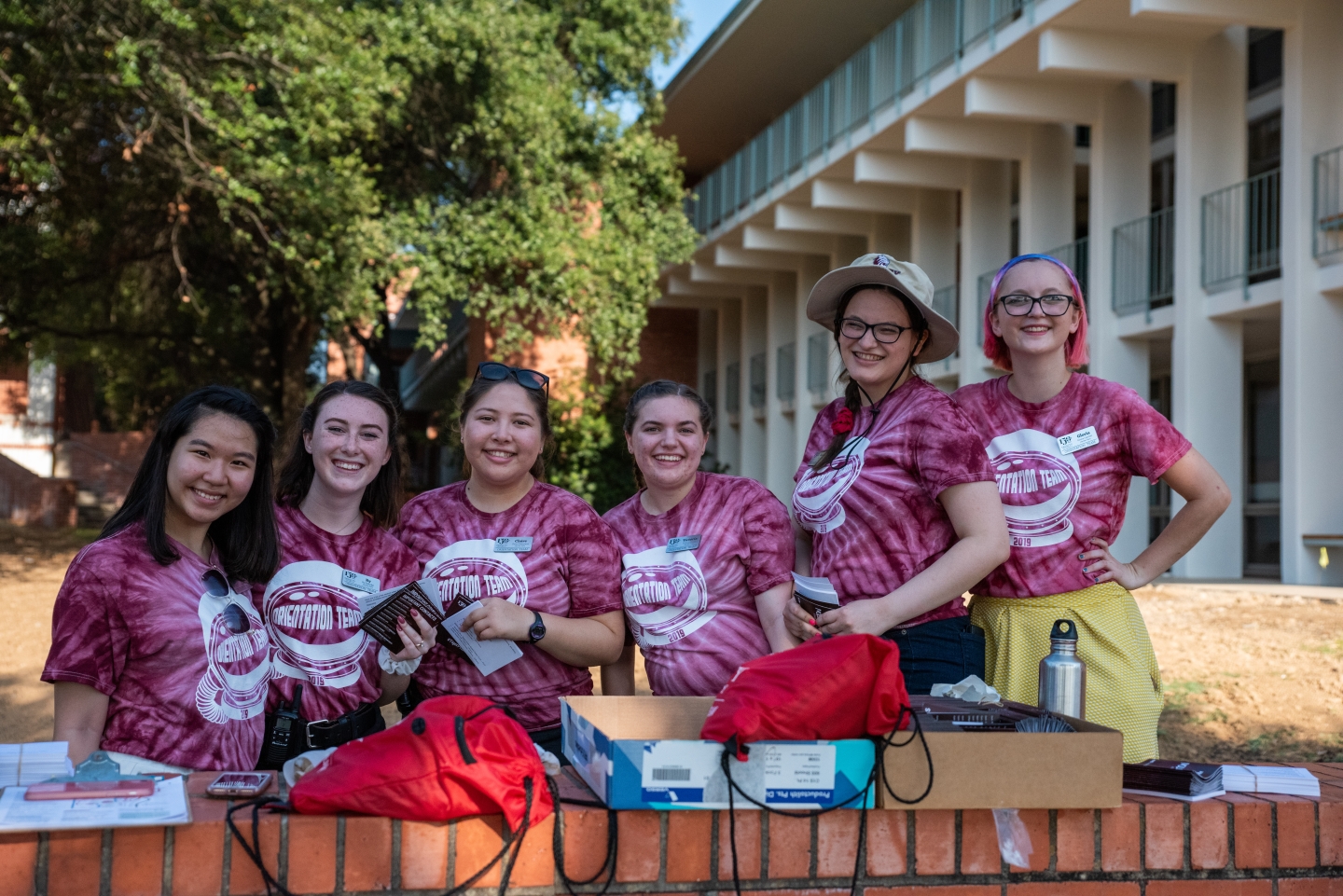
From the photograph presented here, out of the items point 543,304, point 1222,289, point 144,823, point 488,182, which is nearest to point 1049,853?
point 144,823

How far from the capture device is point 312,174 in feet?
45.9

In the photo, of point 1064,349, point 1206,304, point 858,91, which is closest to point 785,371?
point 858,91

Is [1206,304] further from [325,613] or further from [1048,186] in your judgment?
[325,613]

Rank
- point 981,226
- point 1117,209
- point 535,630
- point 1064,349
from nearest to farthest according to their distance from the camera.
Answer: point 535,630
point 1064,349
point 1117,209
point 981,226

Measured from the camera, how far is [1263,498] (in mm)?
17359

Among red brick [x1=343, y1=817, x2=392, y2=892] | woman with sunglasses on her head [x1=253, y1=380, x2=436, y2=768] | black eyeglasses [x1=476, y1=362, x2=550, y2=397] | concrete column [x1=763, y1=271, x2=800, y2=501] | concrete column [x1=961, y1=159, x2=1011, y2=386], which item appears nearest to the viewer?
red brick [x1=343, y1=817, x2=392, y2=892]

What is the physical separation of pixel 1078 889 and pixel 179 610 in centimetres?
208

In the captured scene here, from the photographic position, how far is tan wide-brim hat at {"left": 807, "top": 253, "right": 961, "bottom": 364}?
3201mm

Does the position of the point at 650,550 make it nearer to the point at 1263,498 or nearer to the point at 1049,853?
the point at 1049,853

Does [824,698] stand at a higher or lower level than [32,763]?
higher

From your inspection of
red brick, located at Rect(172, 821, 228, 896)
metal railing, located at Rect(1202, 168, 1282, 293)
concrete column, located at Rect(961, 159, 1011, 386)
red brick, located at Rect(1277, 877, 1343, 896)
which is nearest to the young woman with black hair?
red brick, located at Rect(1277, 877, 1343, 896)

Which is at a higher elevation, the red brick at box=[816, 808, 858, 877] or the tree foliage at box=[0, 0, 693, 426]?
the tree foliage at box=[0, 0, 693, 426]

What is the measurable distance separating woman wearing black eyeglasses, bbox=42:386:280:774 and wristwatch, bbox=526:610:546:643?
66cm

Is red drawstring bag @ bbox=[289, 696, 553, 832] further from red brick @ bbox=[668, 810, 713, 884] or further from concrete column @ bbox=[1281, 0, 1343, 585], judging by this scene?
concrete column @ bbox=[1281, 0, 1343, 585]
